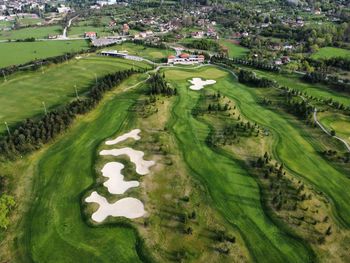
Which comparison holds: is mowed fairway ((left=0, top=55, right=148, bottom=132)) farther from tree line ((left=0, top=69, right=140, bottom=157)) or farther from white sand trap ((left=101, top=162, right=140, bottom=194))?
white sand trap ((left=101, top=162, right=140, bottom=194))

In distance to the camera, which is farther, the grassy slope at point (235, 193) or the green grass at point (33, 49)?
the green grass at point (33, 49)

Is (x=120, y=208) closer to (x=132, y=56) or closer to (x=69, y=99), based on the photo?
(x=69, y=99)

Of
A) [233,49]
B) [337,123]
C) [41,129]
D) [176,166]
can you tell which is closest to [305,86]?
[337,123]

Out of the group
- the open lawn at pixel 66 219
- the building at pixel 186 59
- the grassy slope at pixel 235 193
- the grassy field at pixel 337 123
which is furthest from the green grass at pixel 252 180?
the building at pixel 186 59

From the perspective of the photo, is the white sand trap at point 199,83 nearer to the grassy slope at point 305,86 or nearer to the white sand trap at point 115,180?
the grassy slope at point 305,86

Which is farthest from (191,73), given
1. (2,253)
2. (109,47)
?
(2,253)
